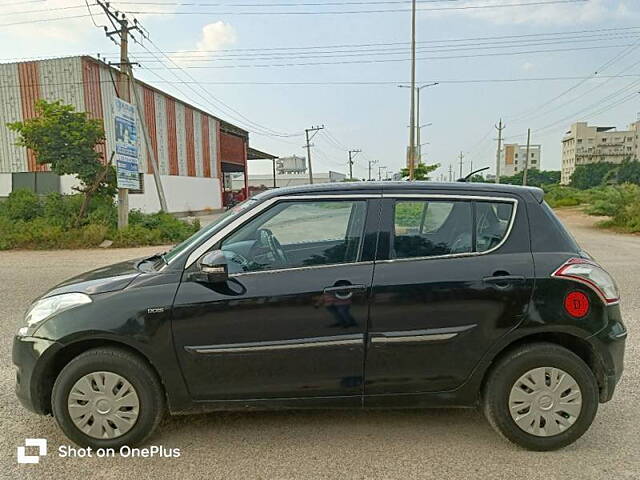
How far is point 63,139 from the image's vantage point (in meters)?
11.9

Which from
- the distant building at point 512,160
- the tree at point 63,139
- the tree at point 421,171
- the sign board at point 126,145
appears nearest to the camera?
the tree at point 63,139

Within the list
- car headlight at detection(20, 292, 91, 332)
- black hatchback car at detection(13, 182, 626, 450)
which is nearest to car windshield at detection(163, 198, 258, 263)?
black hatchback car at detection(13, 182, 626, 450)

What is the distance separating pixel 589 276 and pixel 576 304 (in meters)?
0.20

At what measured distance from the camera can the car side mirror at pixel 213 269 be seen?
2357 millimetres

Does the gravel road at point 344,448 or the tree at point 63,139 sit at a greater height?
the tree at point 63,139

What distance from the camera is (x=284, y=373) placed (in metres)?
2.44

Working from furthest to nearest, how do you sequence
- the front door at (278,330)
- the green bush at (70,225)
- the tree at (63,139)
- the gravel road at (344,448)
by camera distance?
the green bush at (70,225)
the tree at (63,139)
the front door at (278,330)
the gravel road at (344,448)

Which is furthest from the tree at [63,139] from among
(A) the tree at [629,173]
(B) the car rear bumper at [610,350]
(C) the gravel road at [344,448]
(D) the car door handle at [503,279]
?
(A) the tree at [629,173]

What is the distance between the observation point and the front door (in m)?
2.38

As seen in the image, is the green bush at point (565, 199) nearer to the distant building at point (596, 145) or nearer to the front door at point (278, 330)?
the front door at point (278, 330)

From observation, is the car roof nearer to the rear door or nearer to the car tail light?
the rear door

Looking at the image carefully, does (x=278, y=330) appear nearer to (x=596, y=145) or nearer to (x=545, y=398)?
(x=545, y=398)

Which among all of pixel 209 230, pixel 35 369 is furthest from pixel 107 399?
pixel 209 230

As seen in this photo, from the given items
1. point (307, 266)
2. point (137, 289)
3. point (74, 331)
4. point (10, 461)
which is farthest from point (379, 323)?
point (10, 461)
